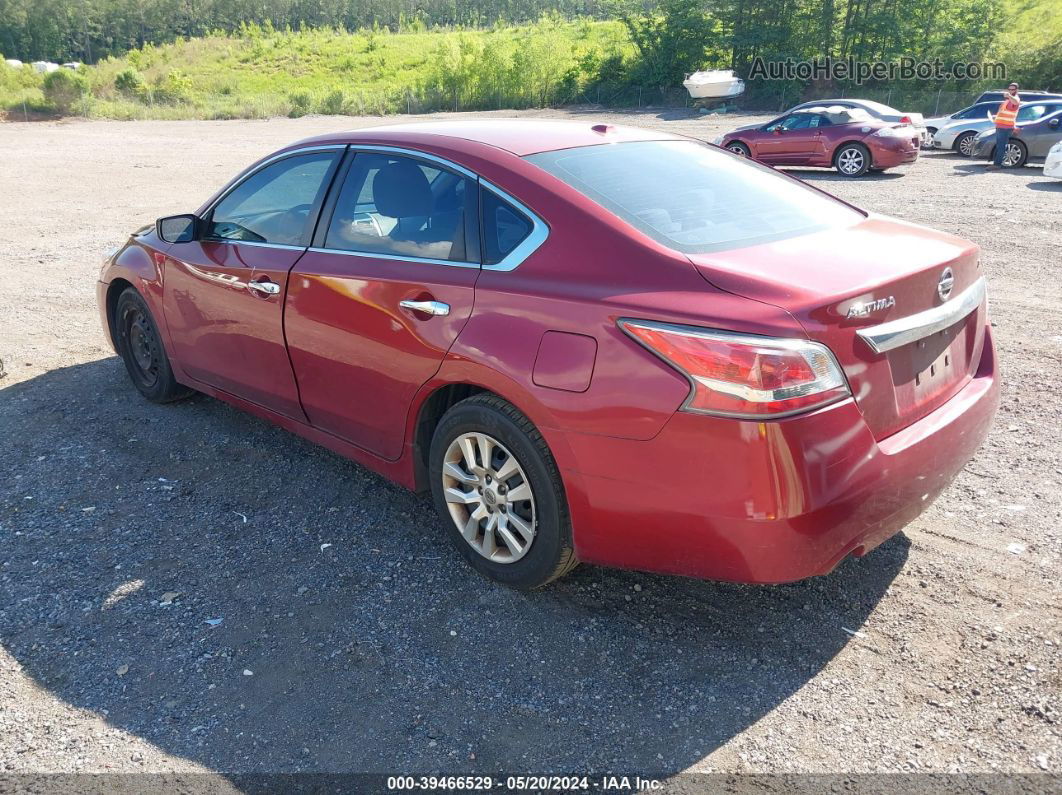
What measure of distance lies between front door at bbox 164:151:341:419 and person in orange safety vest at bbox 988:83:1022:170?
674 inches

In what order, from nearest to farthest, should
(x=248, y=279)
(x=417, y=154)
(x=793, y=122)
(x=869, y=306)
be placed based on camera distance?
(x=869, y=306) < (x=417, y=154) < (x=248, y=279) < (x=793, y=122)

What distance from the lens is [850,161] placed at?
661 inches

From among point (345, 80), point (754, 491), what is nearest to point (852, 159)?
point (754, 491)

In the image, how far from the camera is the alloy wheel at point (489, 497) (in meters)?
3.16

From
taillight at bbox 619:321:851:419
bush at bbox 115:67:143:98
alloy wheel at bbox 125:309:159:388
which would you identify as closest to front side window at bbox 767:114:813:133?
alloy wheel at bbox 125:309:159:388

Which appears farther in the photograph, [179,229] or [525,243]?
[179,229]

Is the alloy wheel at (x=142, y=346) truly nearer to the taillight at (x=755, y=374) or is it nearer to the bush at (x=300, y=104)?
the taillight at (x=755, y=374)

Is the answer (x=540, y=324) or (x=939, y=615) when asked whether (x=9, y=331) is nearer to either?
(x=540, y=324)

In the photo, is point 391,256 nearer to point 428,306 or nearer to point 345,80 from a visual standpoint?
point 428,306

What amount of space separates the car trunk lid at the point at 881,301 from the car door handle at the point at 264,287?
83.4 inches

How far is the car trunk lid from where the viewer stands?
2580mm

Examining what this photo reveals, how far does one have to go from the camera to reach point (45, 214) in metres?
13.2

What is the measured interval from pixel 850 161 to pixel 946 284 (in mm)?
15300

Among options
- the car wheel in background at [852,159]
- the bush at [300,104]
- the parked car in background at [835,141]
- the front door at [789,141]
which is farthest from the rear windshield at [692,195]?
the bush at [300,104]
